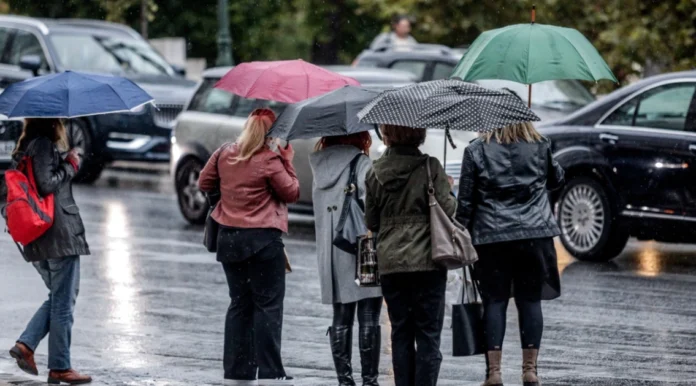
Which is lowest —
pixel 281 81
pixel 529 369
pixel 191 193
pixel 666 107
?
pixel 191 193

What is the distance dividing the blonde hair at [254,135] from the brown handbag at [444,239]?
1347 millimetres

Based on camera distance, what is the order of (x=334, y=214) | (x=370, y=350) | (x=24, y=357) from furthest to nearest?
(x=24, y=357), (x=334, y=214), (x=370, y=350)

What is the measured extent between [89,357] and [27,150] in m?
1.62

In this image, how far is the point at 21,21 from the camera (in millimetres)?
22438

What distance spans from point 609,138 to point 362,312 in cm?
618

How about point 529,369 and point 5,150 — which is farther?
point 5,150

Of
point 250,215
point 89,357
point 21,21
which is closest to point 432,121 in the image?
point 250,215

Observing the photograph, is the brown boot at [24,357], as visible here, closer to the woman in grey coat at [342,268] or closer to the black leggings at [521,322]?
the woman in grey coat at [342,268]

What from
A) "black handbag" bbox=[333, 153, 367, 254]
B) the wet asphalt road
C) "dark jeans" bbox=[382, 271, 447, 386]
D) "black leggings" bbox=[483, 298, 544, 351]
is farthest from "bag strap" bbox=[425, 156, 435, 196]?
the wet asphalt road

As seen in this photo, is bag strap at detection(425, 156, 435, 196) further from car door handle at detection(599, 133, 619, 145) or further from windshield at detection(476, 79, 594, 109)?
windshield at detection(476, 79, 594, 109)

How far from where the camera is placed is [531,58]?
30.6ft

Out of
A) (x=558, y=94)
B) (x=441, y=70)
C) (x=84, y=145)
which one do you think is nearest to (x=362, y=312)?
(x=558, y=94)

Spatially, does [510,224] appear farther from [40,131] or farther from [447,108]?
[40,131]

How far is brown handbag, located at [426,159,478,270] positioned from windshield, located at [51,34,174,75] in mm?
14765
